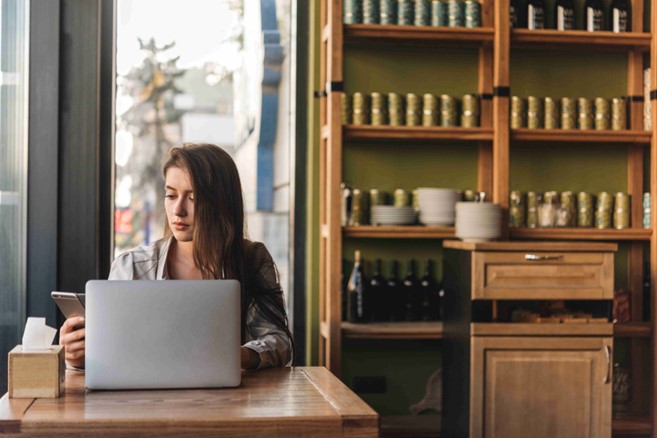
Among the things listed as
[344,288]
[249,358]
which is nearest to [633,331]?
[344,288]

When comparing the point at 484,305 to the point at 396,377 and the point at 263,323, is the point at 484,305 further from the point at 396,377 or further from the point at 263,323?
the point at 263,323

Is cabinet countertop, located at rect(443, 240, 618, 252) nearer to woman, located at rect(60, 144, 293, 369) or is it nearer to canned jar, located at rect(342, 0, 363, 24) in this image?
canned jar, located at rect(342, 0, 363, 24)

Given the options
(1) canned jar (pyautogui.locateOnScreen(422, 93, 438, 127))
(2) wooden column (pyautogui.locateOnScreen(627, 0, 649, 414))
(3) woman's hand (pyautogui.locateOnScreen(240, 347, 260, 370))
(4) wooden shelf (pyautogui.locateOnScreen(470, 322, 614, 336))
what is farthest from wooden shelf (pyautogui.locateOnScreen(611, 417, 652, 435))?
(3) woman's hand (pyautogui.locateOnScreen(240, 347, 260, 370))

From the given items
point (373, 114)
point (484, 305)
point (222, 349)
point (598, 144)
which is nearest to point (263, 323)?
point (222, 349)

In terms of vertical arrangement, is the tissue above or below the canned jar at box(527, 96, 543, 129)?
below

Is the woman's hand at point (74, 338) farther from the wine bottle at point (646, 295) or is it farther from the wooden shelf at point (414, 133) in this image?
the wine bottle at point (646, 295)

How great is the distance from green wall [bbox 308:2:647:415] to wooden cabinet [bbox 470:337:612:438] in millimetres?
746

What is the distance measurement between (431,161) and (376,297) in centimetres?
72

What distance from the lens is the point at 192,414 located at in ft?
5.66

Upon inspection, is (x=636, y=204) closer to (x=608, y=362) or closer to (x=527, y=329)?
(x=608, y=362)

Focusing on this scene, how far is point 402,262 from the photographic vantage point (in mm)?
4355

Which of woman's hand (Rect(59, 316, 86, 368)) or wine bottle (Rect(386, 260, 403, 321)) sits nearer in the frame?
woman's hand (Rect(59, 316, 86, 368))

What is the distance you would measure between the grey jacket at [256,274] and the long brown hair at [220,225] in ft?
0.08

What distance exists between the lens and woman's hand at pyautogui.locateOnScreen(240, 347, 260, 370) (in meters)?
2.33
